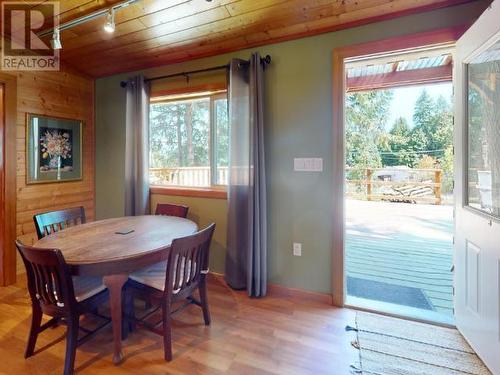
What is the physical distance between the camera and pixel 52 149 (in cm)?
314

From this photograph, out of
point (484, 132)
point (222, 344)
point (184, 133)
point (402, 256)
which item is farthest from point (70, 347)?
point (402, 256)

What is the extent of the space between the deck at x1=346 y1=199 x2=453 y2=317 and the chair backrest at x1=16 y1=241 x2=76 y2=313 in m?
2.26

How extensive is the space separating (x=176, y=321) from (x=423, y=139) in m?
6.14

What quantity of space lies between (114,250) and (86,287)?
312mm

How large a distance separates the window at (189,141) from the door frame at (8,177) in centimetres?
129

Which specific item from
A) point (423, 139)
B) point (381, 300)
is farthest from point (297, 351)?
point (423, 139)

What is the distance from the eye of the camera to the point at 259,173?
252 cm

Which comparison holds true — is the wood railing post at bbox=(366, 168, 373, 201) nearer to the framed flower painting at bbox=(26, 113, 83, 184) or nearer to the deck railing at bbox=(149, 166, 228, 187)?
the deck railing at bbox=(149, 166, 228, 187)

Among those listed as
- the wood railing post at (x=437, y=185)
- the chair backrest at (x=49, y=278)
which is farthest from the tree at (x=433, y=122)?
the chair backrest at (x=49, y=278)

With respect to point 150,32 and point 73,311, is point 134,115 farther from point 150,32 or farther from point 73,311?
point 73,311

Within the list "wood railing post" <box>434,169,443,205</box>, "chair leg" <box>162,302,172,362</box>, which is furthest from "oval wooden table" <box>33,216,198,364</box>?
"wood railing post" <box>434,169,443,205</box>

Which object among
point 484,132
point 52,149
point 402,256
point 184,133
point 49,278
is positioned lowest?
point 402,256

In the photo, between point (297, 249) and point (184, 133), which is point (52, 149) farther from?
point (297, 249)

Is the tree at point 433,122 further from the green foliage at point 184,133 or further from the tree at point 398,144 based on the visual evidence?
the green foliage at point 184,133
